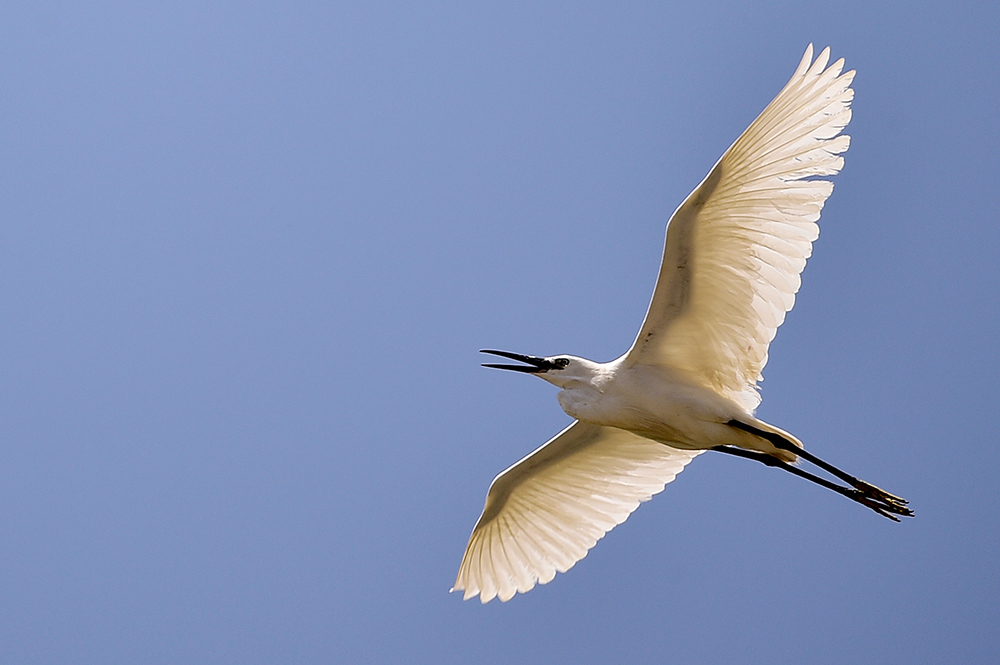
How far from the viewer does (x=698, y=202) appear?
425cm

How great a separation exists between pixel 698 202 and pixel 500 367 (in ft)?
3.78

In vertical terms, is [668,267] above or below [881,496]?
above

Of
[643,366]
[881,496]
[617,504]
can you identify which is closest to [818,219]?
[643,366]

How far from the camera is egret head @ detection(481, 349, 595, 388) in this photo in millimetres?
4699

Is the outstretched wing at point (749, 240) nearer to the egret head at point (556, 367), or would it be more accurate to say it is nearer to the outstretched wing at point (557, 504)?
the egret head at point (556, 367)

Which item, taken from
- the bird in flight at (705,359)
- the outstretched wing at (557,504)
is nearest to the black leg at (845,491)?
the bird in flight at (705,359)

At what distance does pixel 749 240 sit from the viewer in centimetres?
434

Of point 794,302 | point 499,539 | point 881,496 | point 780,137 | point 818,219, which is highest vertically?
point 780,137

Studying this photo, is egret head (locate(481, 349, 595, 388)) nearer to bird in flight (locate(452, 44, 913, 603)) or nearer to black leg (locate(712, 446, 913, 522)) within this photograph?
bird in flight (locate(452, 44, 913, 603))

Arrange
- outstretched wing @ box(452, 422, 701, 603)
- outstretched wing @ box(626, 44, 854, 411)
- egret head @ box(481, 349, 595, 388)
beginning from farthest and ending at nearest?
outstretched wing @ box(452, 422, 701, 603) < egret head @ box(481, 349, 595, 388) < outstretched wing @ box(626, 44, 854, 411)

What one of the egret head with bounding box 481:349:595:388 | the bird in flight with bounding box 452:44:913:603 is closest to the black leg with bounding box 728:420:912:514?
the bird in flight with bounding box 452:44:913:603

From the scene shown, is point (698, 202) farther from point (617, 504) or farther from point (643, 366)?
point (617, 504)

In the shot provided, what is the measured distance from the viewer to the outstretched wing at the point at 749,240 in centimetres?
411

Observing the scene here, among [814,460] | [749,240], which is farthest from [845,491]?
[749,240]
